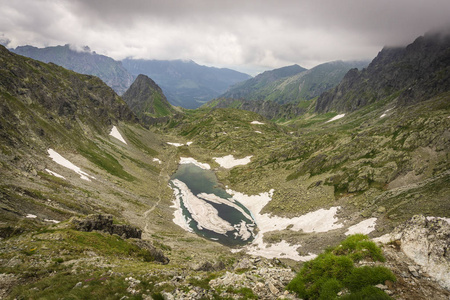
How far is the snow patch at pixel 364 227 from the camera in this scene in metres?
44.8

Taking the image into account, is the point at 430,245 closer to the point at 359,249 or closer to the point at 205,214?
the point at 359,249

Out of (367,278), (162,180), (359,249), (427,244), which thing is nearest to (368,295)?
(367,278)

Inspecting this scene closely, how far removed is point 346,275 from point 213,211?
6734 centimetres

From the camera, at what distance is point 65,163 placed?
73.7m

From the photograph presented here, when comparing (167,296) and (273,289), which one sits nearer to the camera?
(273,289)

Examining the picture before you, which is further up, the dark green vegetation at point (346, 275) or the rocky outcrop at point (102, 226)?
the dark green vegetation at point (346, 275)

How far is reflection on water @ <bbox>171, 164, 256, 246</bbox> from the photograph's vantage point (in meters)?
64.8

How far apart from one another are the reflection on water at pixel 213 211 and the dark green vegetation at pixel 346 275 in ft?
156

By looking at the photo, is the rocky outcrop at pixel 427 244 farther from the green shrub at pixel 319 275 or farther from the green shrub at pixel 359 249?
the green shrub at pixel 319 275

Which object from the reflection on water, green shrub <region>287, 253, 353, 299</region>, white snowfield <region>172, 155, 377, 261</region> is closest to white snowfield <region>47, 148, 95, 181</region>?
white snowfield <region>172, 155, 377, 261</region>

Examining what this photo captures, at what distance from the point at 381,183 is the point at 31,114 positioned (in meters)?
119

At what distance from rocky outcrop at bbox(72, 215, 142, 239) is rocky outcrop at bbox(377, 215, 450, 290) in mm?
34992

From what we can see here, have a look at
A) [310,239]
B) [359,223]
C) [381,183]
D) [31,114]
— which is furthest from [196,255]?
[31,114]

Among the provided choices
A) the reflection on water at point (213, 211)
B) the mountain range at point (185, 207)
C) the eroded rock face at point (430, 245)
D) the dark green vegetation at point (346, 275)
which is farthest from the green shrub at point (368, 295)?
the reflection on water at point (213, 211)
